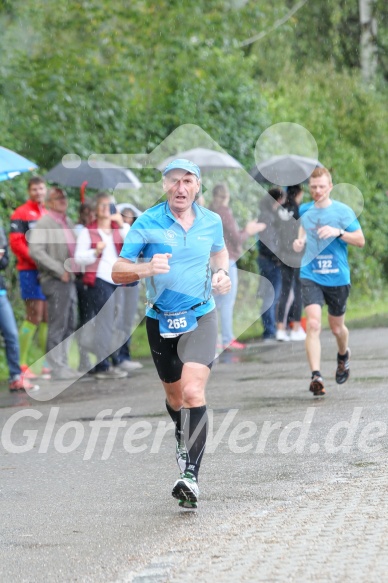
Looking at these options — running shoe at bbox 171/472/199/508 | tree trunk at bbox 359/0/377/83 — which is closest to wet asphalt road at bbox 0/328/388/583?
running shoe at bbox 171/472/199/508

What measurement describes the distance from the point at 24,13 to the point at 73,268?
1385cm

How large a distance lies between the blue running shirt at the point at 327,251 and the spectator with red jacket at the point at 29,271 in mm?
3255

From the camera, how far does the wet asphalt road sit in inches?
230

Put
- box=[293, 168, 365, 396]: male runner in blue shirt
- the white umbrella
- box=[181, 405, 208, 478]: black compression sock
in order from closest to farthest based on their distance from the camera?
box=[181, 405, 208, 478]: black compression sock < box=[293, 168, 365, 396]: male runner in blue shirt < the white umbrella

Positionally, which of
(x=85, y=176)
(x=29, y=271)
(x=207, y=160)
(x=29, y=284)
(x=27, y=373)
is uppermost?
(x=85, y=176)

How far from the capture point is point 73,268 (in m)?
14.1

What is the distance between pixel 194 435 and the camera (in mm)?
7281

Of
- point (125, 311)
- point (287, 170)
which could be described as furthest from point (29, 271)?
point (287, 170)

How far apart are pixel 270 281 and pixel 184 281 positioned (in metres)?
10.6

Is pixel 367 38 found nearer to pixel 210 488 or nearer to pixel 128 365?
pixel 128 365

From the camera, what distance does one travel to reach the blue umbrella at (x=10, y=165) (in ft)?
41.3

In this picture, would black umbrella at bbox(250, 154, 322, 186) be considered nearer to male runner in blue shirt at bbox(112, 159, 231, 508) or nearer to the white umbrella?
the white umbrella

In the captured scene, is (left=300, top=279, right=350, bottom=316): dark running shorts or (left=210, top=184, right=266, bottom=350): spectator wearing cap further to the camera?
(left=210, top=184, right=266, bottom=350): spectator wearing cap

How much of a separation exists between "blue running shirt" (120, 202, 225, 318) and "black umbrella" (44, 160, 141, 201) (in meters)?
7.83
